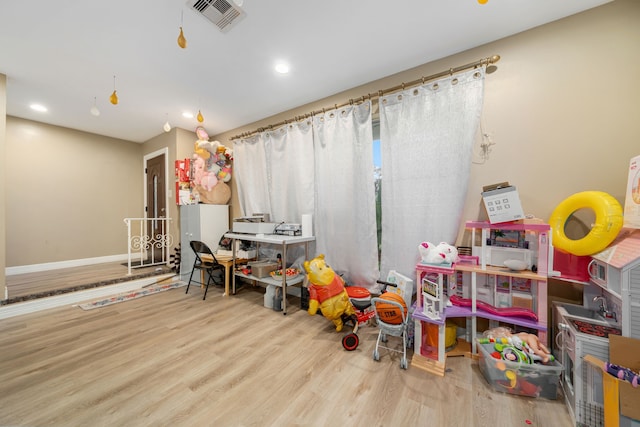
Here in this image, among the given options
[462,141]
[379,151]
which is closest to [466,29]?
[462,141]

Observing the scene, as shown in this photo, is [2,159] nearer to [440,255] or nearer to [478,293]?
[440,255]

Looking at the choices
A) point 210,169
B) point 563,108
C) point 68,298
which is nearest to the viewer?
point 563,108

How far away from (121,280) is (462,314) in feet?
14.2

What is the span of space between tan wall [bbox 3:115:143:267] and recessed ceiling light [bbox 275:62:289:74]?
4369mm

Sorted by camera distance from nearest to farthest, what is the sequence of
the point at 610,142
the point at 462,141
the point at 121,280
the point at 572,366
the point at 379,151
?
the point at 572,366, the point at 610,142, the point at 462,141, the point at 379,151, the point at 121,280

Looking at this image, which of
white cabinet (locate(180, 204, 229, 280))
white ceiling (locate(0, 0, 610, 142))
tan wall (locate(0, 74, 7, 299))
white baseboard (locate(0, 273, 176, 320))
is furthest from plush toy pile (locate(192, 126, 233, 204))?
tan wall (locate(0, 74, 7, 299))

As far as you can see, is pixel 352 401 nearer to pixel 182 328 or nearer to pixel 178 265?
pixel 182 328

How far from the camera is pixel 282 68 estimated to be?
232 cm

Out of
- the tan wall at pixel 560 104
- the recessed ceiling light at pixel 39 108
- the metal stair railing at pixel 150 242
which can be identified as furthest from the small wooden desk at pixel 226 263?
the recessed ceiling light at pixel 39 108

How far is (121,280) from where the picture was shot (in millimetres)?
3348

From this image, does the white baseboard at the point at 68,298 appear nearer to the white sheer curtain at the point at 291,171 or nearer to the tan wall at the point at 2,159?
the tan wall at the point at 2,159

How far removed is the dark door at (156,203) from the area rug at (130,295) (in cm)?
115

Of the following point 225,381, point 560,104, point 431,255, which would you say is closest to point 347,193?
point 431,255

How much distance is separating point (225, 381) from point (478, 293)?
2.05 m
